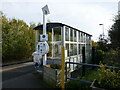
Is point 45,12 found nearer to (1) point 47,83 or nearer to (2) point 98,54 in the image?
(1) point 47,83

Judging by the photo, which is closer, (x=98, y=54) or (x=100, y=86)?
(x=100, y=86)

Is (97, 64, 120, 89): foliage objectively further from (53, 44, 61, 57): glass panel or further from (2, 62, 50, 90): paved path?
(53, 44, 61, 57): glass panel

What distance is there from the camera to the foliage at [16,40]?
12.1 m

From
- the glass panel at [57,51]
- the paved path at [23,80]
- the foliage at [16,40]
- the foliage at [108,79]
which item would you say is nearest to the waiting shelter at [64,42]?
the glass panel at [57,51]

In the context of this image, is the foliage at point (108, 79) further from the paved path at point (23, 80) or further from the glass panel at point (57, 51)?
the glass panel at point (57, 51)

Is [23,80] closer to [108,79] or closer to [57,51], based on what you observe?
[57,51]

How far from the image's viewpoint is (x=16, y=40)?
13.0 metres

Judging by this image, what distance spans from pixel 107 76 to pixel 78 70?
4.79 metres

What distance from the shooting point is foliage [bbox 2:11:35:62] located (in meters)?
12.1

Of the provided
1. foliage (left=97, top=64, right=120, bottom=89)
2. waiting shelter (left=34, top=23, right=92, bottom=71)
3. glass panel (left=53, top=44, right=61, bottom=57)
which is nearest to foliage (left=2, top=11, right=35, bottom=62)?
waiting shelter (left=34, top=23, right=92, bottom=71)

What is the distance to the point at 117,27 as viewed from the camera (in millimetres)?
5391

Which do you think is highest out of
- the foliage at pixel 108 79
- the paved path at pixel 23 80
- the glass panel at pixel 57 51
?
the glass panel at pixel 57 51

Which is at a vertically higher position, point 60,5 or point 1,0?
point 1,0

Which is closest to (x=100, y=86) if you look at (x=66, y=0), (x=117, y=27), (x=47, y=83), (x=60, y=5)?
(x=47, y=83)
